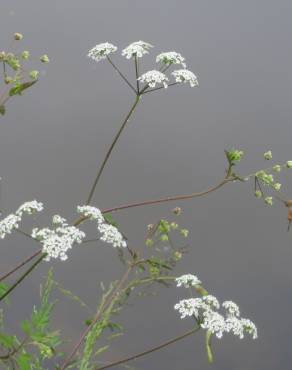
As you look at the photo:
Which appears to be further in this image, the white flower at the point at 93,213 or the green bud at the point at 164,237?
the green bud at the point at 164,237

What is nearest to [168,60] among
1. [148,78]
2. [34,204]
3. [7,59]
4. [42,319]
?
[148,78]

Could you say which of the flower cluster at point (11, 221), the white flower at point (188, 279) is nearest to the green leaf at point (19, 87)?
the flower cluster at point (11, 221)

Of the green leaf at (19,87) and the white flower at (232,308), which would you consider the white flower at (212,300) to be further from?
the green leaf at (19,87)

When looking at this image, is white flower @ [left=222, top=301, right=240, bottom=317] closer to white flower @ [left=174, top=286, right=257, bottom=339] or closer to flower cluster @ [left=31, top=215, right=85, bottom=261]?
white flower @ [left=174, top=286, right=257, bottom=339]

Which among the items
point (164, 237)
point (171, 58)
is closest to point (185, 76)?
point (171, 58)

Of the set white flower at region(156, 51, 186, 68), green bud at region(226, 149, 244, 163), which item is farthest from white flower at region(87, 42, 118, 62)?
green bud at region(226, 149, 244, 163)

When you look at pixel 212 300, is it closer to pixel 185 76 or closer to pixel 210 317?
pixel 210 317

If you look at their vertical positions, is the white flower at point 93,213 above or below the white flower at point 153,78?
below

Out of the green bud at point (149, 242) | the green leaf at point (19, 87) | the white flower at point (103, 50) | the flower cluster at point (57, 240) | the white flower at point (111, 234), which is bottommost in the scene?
the flower cluster at point (57, 240)

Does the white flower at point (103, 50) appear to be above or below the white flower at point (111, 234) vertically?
above

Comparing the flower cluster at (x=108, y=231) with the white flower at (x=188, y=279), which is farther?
the white flower at (x=188, y=279)

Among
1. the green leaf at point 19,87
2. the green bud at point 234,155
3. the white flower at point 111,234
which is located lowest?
the white flower at point 111,234

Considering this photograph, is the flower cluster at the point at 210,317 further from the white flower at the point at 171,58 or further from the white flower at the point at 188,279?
the white flower at the point at 171,58

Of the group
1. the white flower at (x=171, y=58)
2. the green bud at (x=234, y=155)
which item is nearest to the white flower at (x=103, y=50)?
the white flower at (x=171, y=58)
